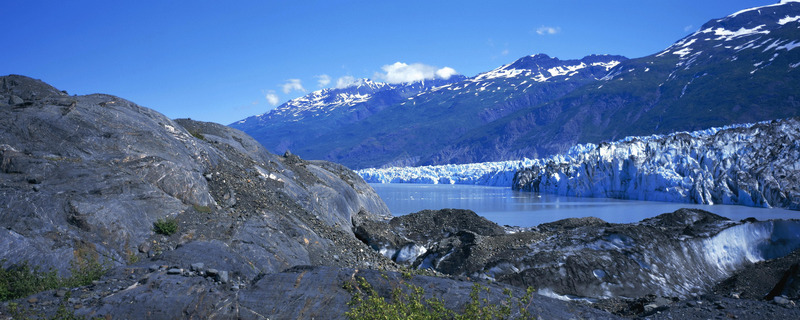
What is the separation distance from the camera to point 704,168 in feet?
153

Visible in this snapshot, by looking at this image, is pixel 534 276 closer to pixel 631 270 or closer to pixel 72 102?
pixel 631 270

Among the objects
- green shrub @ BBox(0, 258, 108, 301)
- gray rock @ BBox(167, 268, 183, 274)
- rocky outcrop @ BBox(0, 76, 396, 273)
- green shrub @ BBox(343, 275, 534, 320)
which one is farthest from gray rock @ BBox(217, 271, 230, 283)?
rocky outcrop @ BBox(0, 76, 396, 273)

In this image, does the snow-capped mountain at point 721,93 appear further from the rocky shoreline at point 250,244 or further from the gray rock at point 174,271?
the gray rock at point 174,271

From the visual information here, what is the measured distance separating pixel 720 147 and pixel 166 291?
2021 inches

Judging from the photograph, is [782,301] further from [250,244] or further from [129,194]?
[129,194]

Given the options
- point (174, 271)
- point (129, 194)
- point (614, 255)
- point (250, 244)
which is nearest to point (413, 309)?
point (174, 271)

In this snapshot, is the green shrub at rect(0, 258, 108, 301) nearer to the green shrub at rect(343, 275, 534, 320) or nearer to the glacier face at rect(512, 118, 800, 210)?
the green shrub at rect(343, 275, 534, 320)

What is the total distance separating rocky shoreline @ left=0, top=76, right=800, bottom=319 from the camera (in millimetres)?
6941

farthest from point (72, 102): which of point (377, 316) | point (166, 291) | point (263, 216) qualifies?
point (377, 316)

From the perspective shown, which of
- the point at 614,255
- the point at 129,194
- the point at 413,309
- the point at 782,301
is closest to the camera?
the point at 413,309

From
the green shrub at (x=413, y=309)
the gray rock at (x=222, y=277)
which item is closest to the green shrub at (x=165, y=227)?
the gray rock at (x=222, y=277)

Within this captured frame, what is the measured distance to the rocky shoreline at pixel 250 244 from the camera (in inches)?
273

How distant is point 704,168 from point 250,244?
48068mm

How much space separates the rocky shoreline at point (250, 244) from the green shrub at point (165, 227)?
0.46ft
